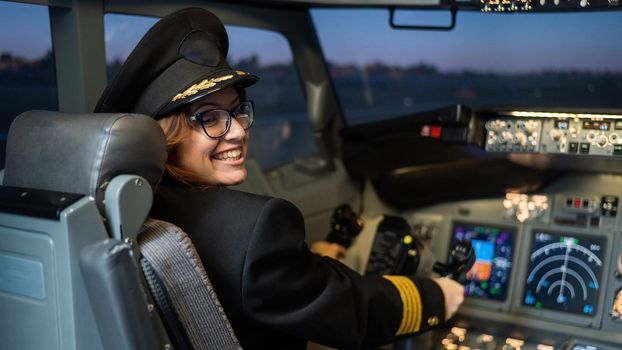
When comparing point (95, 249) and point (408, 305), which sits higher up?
point (95, 249)

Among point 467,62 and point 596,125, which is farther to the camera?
point 467,62

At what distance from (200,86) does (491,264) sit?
1637 mm

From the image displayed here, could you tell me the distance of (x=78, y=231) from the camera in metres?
1.27

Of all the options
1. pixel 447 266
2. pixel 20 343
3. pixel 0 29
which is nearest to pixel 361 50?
pixel 447 266

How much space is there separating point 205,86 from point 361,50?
2.78m

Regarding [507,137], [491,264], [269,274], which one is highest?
[507,137]

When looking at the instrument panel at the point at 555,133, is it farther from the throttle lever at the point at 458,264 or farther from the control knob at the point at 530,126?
the throttle lever at the point at 458,264

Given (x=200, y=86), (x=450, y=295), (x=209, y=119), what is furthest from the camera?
(x=450, y=295)

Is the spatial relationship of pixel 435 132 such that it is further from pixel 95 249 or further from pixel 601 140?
pixel 95 249

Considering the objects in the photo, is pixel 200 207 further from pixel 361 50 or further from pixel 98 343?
pixel 361 50

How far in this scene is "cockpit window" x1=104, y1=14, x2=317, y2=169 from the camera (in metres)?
3.10

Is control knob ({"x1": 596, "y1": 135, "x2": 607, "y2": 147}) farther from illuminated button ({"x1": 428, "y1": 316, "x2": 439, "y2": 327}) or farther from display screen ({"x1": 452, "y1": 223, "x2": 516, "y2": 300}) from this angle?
illuminated button ({"x1": 428, "y1": 316, "x2": 439, "y2": 327})

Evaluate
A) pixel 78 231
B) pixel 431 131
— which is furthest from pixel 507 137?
pixel 78 231

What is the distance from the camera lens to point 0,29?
2.03 metres
